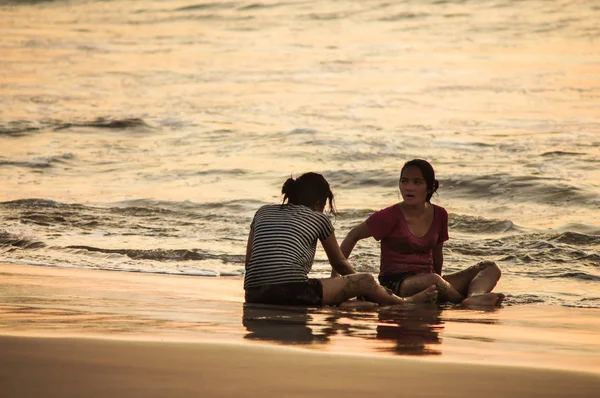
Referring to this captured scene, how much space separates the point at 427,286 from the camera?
785cm

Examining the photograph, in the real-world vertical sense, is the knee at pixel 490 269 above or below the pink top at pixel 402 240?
below

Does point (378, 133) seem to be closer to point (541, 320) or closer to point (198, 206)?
point (198, 206)

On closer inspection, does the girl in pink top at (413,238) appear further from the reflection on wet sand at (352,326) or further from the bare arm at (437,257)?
the reflection on wet sand at (352,326)

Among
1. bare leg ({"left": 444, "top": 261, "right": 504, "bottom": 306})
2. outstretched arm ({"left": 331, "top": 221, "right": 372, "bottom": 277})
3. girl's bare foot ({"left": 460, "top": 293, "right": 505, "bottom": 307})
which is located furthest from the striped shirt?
bare leg ({"left": 444, "top": 261, "right": 504, "bottom": 306})

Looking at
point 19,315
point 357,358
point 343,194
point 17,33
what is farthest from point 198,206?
point 17,33

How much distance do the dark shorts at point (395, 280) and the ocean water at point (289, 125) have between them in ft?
3.02

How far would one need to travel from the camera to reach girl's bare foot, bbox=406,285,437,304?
24.9 feet

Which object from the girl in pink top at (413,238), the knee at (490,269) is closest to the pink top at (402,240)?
the girl in pink top at (413,238)

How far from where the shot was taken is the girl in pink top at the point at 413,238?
784cm

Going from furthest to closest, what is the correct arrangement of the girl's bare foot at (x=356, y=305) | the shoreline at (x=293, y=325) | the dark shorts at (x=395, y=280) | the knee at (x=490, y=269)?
the knee at (x=490, y=269) → the dark shorts at (x=395, y=280) → the girl's bare foot at (x=356, y=305) → the shoreline at (x=293, y=325)

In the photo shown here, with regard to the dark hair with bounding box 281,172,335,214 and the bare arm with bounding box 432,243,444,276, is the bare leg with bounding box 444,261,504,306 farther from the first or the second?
the dark hair with bounding box 281,172,335,214

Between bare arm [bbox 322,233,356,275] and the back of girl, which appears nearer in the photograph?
the back of girl

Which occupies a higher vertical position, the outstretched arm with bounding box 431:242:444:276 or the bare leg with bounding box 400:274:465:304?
the outstretched arm with bounding box 431:242:444:276

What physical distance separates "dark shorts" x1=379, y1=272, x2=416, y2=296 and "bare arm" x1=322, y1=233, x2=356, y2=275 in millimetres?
557
